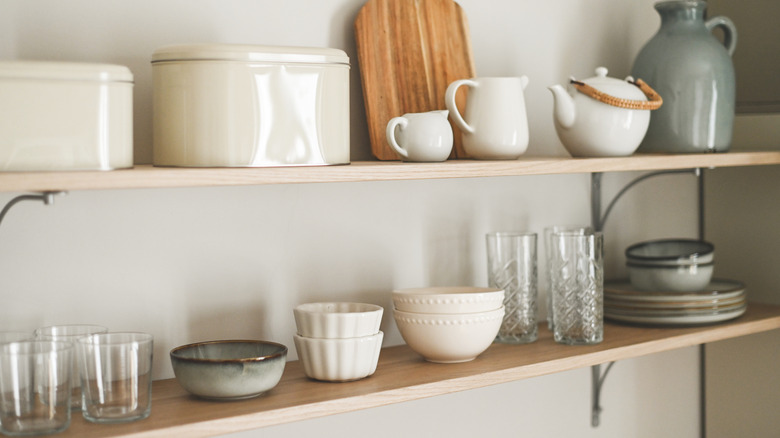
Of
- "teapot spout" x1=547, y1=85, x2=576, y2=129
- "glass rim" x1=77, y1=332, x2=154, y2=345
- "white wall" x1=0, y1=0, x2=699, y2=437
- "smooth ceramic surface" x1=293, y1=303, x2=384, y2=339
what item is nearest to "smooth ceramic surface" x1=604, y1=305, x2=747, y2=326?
"white wall" x1=0, y1=0, x2=699, y2=437

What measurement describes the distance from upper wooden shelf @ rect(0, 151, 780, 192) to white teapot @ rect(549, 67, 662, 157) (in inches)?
2.0

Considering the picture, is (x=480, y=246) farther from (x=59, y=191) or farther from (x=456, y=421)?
(x=59, y=191)

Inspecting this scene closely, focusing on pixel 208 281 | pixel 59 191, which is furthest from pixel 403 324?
pixel 59 191

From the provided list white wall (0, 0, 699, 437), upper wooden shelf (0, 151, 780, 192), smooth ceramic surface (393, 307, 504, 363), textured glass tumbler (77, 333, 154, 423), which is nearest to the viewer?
upper wooden shelf (0, 151, 780, 192)

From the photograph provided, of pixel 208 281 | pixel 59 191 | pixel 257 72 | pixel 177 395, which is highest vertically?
pixel 257 72

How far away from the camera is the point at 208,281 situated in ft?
4.59

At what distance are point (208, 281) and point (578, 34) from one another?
0.96 metres

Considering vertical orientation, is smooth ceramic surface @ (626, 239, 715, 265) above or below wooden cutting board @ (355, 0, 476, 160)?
below

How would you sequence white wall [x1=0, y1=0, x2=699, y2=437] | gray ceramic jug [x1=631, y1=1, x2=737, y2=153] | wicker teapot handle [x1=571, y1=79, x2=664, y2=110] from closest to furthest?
white wall [x1=0, y1=0, x2=699, y2=437] < wicker teapot handle [x1=571, y1=79, x2=664, y2=110] < gray ceramic jug [x1=631, y1=1, x2=737, y2=153]

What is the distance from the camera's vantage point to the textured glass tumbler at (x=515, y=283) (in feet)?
5.24

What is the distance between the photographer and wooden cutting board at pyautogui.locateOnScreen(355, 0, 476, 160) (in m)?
1.49

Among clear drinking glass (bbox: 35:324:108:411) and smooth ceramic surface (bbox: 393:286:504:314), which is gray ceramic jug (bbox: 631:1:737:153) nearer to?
smooth ceramic surface (bbox: 393:286:504:314)

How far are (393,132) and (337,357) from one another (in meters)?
0.36

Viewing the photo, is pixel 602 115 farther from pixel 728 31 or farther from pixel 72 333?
pixel 72 333
